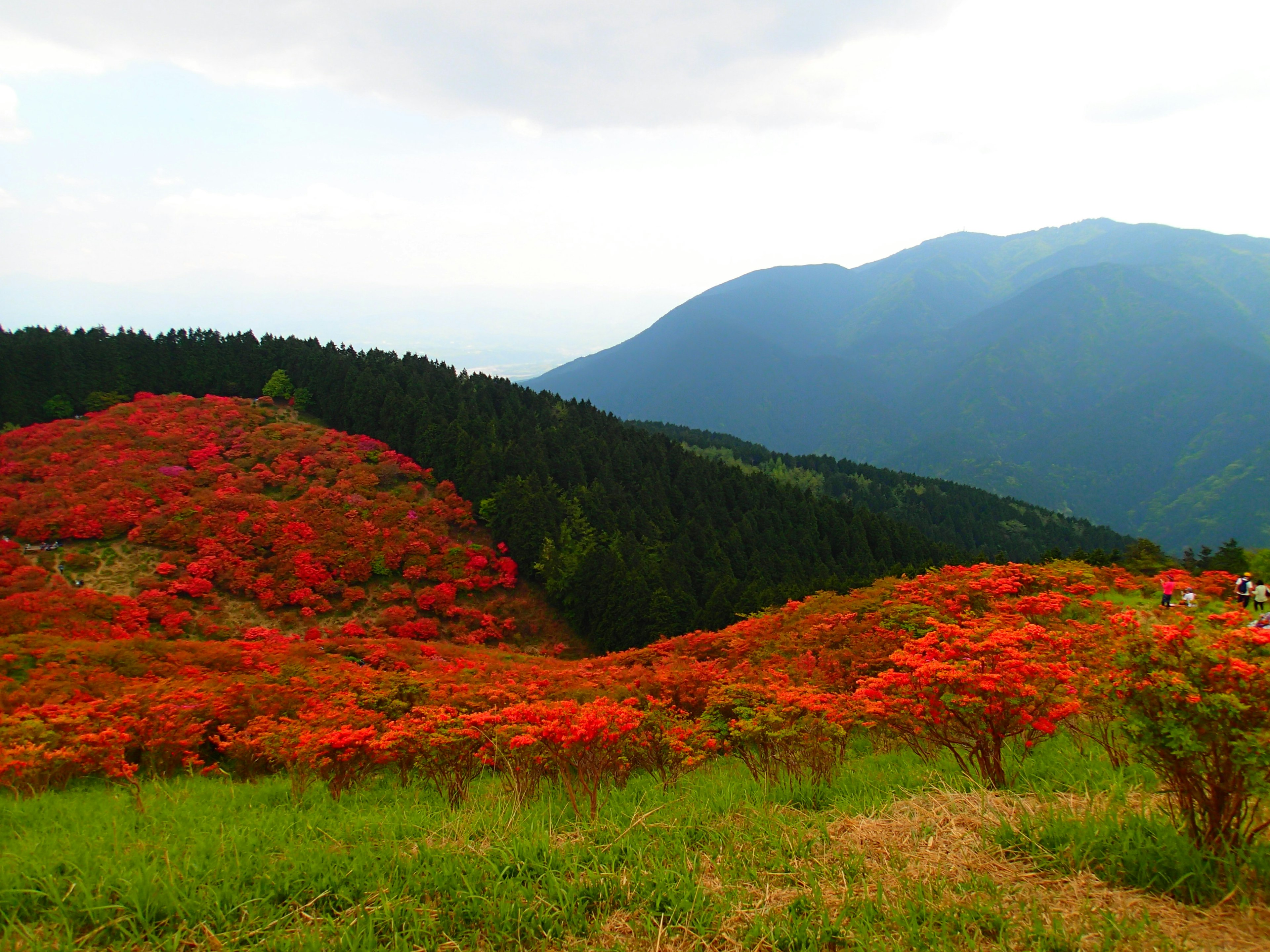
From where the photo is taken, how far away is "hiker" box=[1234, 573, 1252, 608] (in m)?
13.7

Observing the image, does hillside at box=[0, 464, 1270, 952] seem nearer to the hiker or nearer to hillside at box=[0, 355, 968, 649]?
the hiker

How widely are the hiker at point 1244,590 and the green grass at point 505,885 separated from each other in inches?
487

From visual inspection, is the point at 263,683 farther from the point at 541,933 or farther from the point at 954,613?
the point at 954,613

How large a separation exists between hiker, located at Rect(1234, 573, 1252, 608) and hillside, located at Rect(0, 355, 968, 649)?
1673 cm

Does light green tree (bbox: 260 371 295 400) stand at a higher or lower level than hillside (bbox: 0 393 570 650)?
higher

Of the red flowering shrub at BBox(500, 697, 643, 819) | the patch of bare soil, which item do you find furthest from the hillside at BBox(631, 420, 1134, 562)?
the patch of bare soil

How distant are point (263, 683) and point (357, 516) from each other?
24.5m

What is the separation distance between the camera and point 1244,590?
46.0 feet

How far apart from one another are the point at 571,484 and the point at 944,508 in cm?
7267

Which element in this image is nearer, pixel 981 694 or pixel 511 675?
pixel 981 694

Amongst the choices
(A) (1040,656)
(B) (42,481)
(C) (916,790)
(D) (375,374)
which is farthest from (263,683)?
(D) (375,374)

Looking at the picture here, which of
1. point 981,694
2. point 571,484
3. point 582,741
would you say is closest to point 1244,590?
point 981,694

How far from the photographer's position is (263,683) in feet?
47.6

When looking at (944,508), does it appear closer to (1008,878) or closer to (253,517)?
(253,517)
